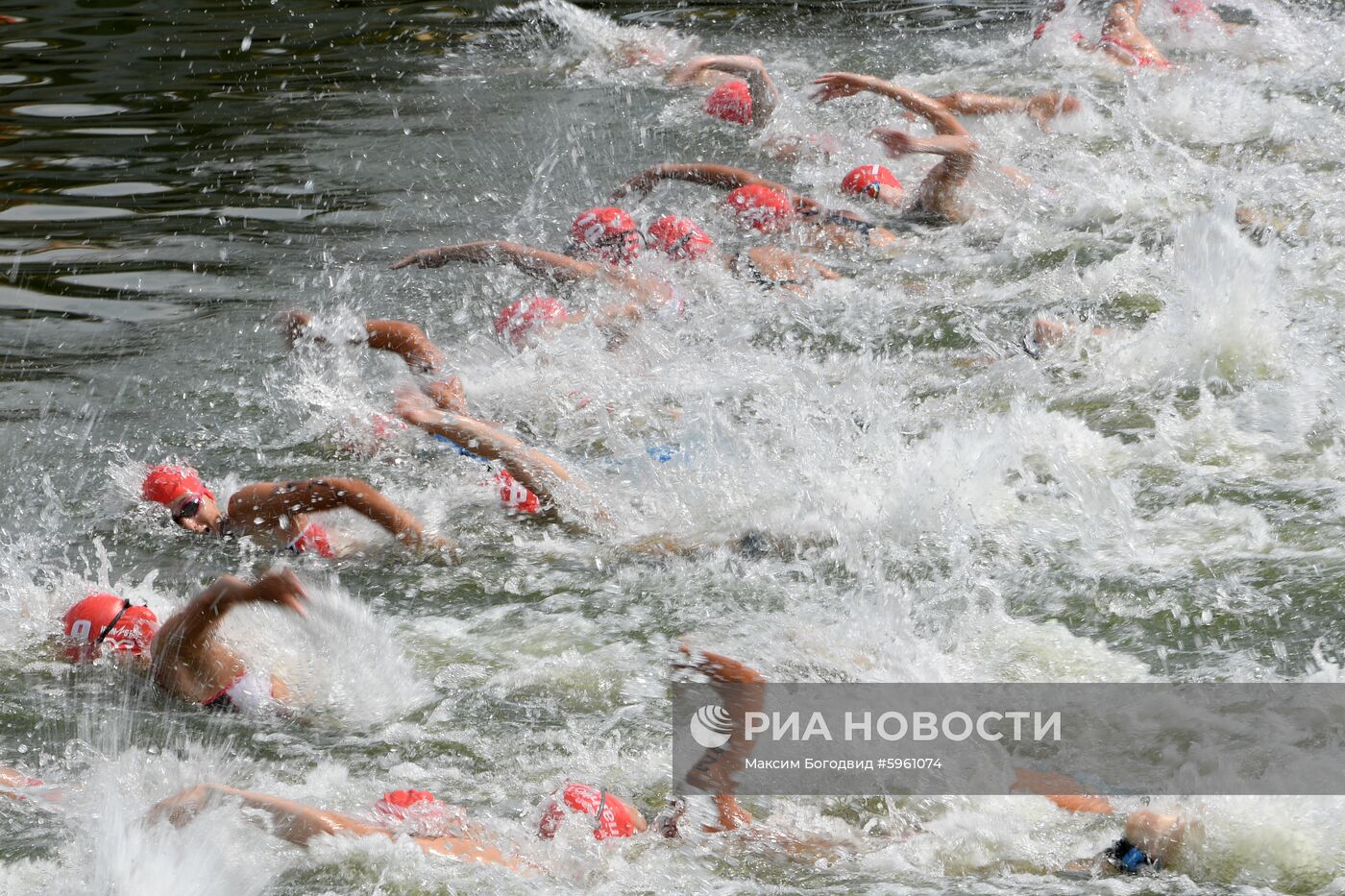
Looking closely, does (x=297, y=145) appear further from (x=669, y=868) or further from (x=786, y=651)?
(x=669, y=868)

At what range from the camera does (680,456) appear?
236 inches

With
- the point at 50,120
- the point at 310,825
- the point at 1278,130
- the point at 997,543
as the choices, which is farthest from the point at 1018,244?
the point at 50,120

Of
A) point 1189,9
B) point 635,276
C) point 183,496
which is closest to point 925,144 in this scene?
point 635,276

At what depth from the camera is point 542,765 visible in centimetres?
435

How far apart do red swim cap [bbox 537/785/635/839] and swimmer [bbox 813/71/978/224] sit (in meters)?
4.18

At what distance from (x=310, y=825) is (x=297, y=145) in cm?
790

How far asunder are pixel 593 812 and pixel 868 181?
5.61 metres

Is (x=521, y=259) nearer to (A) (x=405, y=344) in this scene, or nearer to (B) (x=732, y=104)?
(A) (x=405, y=344)

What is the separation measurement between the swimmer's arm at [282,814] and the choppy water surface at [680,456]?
2.3 inches

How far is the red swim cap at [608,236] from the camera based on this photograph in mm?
7633

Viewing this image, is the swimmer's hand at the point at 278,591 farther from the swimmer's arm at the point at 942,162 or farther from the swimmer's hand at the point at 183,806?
the swimmer's arm at the point at 942,162

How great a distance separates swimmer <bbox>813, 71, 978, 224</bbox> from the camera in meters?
7.20

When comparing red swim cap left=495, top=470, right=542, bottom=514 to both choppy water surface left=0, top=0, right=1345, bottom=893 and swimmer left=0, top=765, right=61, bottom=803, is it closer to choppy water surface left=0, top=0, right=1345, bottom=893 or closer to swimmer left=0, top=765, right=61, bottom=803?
choppy water surface left=0, top=0, right=1345, bottom=893

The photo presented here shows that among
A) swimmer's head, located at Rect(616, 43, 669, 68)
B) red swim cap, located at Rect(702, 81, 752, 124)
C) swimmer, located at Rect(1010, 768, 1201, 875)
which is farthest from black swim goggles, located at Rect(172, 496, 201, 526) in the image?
swimmer's head, located at Rect(616, 43, 669, 68)
